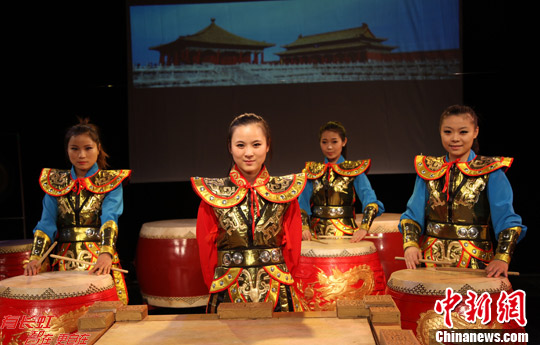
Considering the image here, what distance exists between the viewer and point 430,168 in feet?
8.64

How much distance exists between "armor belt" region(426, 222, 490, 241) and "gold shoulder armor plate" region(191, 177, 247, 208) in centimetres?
108

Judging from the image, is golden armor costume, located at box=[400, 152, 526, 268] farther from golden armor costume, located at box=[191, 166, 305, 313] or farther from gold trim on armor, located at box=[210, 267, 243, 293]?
gold trim on armor, located at box=[210, 267, 243, 293]

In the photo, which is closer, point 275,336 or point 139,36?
point 275,336

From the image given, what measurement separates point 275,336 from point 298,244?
2.18 ft

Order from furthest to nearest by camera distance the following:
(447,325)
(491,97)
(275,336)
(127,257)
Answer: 1. (127,257)
2. (491,97)
3. (447,325)
4. (275,336)

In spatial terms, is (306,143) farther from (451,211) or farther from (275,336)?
(275,336)

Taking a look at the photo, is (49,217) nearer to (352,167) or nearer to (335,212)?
(335,212)

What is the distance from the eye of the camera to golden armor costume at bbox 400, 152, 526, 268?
2.40 m

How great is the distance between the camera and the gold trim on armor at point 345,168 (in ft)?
12.4

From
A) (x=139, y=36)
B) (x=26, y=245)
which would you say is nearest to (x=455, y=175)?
(x=26, y=245)

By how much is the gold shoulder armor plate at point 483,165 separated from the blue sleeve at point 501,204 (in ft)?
0.09

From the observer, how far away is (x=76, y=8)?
5121 mm

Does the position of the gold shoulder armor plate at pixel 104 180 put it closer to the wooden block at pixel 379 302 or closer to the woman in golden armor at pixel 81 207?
the woman in golden armor at pixel 81 207

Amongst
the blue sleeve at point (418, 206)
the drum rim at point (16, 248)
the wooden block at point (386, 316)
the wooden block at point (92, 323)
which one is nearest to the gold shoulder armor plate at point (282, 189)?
the wooden block at point (386, 316)
